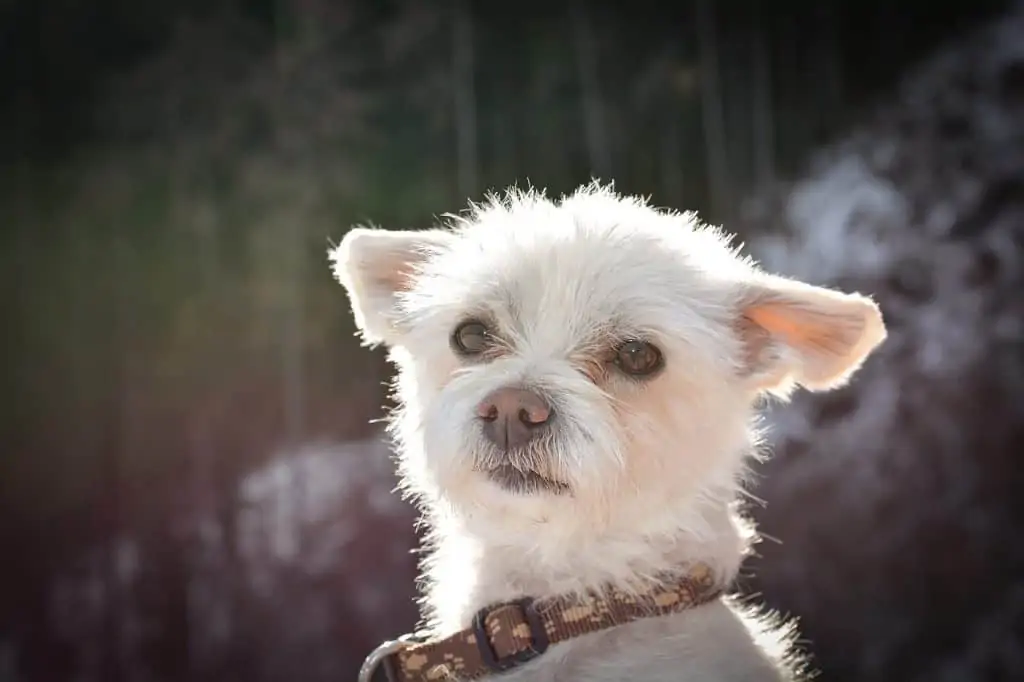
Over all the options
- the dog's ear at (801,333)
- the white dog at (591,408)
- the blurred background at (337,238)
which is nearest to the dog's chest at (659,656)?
the white dog at (591,408)

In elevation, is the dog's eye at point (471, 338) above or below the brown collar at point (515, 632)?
above

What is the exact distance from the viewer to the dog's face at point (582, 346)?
1438mm

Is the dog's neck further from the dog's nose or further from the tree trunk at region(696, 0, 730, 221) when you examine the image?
the tree trunk at region(696, 0, 730, 221)

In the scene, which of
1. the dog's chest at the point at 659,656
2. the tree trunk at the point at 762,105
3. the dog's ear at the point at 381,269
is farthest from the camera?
the tree trunk at the point at 762,105

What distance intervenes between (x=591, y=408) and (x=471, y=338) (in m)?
0.29

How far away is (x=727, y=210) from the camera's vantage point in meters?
3.36

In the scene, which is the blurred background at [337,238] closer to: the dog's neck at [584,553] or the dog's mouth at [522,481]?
the dog's neck at [584,553]

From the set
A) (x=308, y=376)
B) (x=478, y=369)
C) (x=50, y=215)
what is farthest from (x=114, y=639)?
(x=478, y=369)

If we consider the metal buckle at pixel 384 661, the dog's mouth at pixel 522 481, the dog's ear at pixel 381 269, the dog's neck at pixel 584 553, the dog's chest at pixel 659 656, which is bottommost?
the dog's chest at pixel 659 656

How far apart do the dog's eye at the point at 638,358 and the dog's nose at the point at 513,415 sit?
208 mm

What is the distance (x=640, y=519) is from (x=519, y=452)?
0.87ft

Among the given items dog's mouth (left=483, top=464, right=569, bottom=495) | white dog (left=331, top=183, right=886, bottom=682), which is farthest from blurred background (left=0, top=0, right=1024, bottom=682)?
dog's mouth (left=483, top=464, right=569, bottom=495)

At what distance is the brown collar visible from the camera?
4.73 feet

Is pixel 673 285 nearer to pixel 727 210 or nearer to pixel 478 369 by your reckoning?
pixel 478 369
